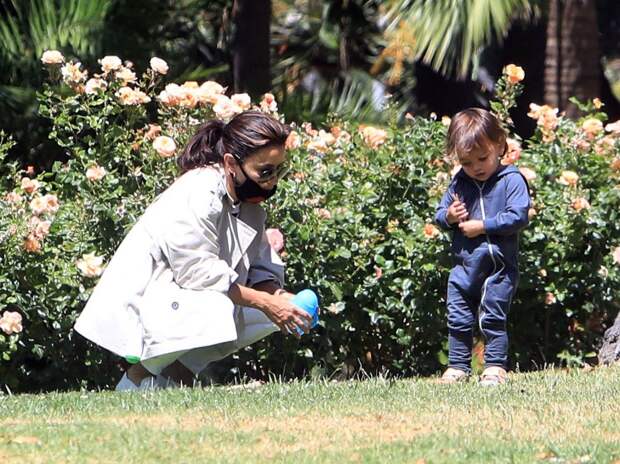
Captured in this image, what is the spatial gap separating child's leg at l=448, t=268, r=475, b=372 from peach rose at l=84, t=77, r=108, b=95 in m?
2.13

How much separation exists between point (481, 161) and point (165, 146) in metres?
1.65


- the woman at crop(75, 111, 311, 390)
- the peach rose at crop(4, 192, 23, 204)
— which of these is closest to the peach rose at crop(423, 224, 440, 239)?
the woman at crop(75, 111, 311, 390)

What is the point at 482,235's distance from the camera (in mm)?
6398

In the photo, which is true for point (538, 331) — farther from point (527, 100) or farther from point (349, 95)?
point (349, 95)

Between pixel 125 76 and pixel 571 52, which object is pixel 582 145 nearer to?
pixel 125 76

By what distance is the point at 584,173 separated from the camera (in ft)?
25.2

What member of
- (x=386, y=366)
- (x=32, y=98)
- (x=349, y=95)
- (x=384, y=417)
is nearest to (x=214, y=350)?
(x=384, y=417)

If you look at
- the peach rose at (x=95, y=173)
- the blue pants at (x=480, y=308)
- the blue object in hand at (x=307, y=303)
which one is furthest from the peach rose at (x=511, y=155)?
the peach rose at (x=95, y=173)

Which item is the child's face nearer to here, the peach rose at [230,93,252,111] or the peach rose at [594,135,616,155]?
the peach rose at [230,93,252,111]

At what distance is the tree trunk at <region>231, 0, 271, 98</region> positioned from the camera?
1288 cm

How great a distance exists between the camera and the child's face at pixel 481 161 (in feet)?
20.7

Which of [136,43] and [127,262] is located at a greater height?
[136,43]

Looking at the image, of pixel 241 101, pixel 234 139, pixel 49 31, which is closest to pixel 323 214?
pixel 241 101

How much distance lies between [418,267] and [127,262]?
189 centimetres
